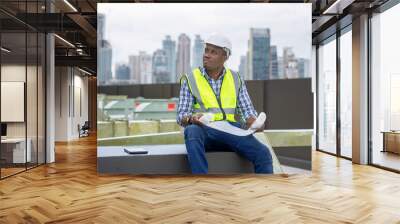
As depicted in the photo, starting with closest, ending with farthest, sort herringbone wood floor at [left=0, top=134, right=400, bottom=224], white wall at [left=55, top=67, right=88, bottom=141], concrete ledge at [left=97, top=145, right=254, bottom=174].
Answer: herringbone wood floor at [left=0, top=134, right=400, bottom=224] → concrete ledge at [left=97, top=145, right=254, bottom=174] → white wall at [left=55, top=67, right=88, bottom=141]

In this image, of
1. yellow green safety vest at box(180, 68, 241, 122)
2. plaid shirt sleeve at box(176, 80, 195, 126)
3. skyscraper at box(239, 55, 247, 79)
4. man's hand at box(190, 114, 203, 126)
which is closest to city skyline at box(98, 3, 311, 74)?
skyscraper at box(239, 55, 247, 79)

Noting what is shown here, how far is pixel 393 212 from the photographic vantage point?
435cm

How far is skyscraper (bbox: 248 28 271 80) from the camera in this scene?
662cm

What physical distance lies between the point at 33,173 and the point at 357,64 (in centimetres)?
642

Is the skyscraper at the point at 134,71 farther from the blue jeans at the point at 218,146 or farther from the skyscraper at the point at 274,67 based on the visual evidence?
the skyscraper at the point at 274,67

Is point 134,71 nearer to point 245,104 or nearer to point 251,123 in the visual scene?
point 245,104

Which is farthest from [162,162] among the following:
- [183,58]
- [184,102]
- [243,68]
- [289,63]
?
[289,63]

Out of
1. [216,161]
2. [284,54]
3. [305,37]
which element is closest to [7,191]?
[216,161]

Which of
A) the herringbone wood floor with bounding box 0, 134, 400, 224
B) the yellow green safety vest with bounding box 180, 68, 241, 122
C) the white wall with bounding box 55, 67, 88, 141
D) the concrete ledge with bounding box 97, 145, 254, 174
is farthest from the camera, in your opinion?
the white wall with bounding box 55, 67, 88, 141

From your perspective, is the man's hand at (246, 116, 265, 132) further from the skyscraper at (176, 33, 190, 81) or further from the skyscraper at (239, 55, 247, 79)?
the skyscraper at (176, 33, 190, 81)

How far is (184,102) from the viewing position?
6512 millimetres

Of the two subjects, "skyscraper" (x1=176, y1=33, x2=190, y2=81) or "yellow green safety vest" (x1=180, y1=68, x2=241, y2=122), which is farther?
"skyscraper" (x1=176, y1=33, x2=190, y2=81)

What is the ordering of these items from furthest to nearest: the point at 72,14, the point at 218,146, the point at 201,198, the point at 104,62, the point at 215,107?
the point at 72,14, the point at 104,62, the point at 218,146, the point at 215,107, the point at 201,198

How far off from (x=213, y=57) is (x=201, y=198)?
2459 millimetres
